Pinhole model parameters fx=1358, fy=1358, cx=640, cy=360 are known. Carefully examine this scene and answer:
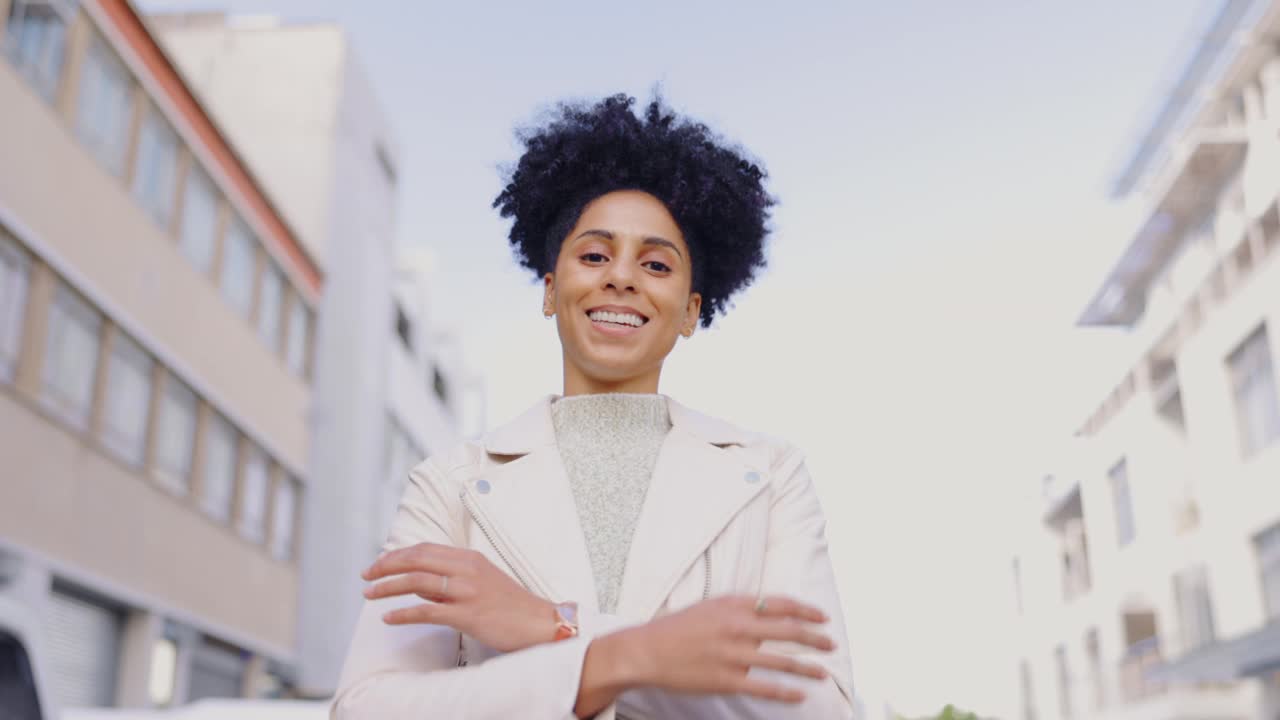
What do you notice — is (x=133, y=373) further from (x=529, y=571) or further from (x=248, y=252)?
(x=529, y=571)

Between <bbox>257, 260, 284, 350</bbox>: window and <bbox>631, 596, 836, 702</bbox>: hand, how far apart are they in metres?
25.2

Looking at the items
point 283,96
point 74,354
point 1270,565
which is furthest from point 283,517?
point 1270,565

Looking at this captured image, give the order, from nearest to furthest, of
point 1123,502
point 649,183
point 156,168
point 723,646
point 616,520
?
point 723,646, point 616,520, point 649,183, point 156,168, point 1123,502

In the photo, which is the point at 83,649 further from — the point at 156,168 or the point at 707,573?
the point at 707,573

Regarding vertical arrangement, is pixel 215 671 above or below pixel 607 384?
above

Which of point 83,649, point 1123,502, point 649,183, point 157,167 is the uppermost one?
point 157,167

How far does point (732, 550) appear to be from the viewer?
6.75ft

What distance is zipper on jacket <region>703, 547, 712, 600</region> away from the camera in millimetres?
2014

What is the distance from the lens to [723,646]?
5.35 feet

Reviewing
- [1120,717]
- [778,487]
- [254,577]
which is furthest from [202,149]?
[1120,717]

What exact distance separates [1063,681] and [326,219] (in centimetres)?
2850

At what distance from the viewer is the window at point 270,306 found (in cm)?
2631

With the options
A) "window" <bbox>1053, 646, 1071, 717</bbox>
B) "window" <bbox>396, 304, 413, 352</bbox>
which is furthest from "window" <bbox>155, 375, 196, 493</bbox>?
"window" <bbox>1053, 646, 1071, 717</bbox>

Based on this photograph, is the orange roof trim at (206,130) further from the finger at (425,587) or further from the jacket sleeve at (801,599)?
the finger at (425,587)
